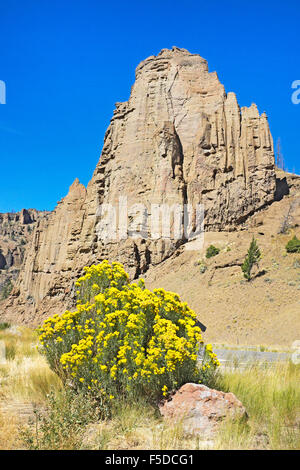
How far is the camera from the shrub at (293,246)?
34778 millimetres

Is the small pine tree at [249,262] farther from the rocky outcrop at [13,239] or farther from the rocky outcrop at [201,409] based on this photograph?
the rocky outcrop at [13,239]

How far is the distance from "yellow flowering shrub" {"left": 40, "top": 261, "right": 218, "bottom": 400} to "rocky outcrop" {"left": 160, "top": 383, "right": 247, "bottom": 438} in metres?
0.23

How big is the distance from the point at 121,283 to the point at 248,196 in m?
40.2

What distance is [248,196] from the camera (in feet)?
147

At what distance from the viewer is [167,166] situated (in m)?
45.2

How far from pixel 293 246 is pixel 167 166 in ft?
60.2

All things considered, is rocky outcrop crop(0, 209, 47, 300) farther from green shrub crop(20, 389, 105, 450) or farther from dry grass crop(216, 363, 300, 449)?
green shrub crop(20, 389, 105, 450)

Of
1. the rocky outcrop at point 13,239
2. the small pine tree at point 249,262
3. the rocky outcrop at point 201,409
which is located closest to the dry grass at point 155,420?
the rocky outcrop at point 201,409

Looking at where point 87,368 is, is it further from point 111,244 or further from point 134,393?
point 111,244

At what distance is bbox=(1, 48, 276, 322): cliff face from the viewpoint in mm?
44469

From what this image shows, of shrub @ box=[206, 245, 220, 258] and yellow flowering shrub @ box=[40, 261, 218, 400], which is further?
shrub @ box=[206, 245, 220, 258]

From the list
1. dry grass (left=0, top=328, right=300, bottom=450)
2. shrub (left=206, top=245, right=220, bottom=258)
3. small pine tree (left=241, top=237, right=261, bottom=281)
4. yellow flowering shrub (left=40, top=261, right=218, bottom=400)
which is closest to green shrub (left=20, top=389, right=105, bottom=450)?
dry grass (left=0, top=328, right=300, bottom=450)

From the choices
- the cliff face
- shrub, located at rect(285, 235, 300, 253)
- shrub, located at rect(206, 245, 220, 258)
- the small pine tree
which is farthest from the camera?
the cliff face

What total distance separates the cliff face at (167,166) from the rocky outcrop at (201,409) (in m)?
36.8
